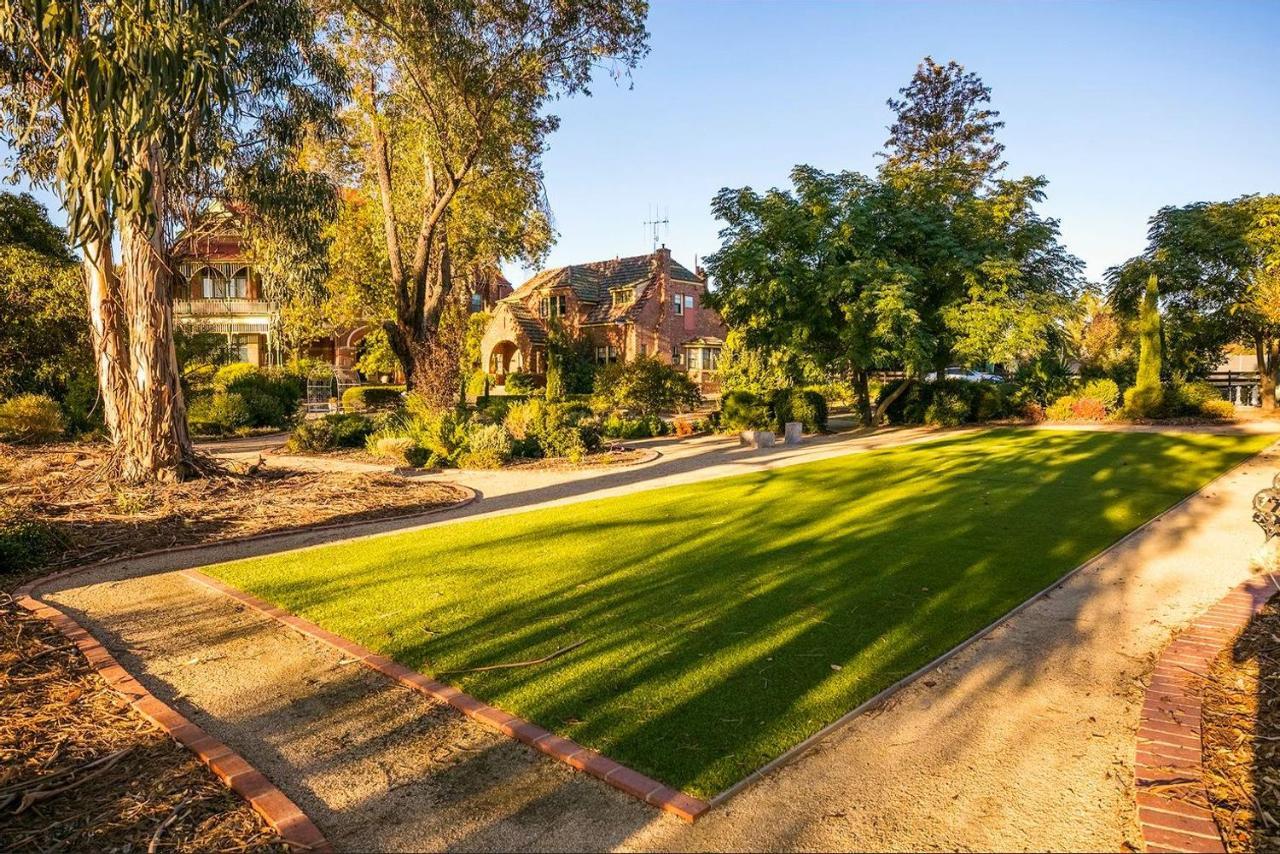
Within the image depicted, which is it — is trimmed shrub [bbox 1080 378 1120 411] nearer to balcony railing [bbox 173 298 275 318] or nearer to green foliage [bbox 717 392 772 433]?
green foliage [bbox 717 392 772 433]

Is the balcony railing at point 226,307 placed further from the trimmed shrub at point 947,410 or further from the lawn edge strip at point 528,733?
the lawn edge strip at point 528,733

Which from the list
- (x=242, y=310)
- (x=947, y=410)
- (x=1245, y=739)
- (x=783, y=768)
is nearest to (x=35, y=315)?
(x=783, y=768)

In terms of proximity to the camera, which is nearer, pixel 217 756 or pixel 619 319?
pixel 217 756

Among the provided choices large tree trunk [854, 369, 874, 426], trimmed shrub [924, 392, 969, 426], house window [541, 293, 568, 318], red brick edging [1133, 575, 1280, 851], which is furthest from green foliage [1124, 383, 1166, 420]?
house window [541, 293, 568, 318]

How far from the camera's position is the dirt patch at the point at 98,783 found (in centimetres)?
326

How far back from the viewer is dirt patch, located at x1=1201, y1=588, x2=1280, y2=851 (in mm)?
3260

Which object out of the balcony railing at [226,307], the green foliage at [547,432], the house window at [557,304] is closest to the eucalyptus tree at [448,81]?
the green foliage at [547,432]

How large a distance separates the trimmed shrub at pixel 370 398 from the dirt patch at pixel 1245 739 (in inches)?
1268

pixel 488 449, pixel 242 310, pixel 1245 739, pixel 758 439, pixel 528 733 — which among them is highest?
pixel 242 310

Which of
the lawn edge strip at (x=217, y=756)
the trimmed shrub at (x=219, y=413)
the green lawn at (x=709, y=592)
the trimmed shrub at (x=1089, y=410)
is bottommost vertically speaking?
the green lawn at (x=709, y=592)

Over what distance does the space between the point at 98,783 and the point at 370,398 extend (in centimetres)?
3362

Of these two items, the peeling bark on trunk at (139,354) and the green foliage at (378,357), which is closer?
the peeling bark on trunk at (139,354)

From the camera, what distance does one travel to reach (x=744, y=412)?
73.9 feet

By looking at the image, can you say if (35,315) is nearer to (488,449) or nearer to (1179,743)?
(488,449)
